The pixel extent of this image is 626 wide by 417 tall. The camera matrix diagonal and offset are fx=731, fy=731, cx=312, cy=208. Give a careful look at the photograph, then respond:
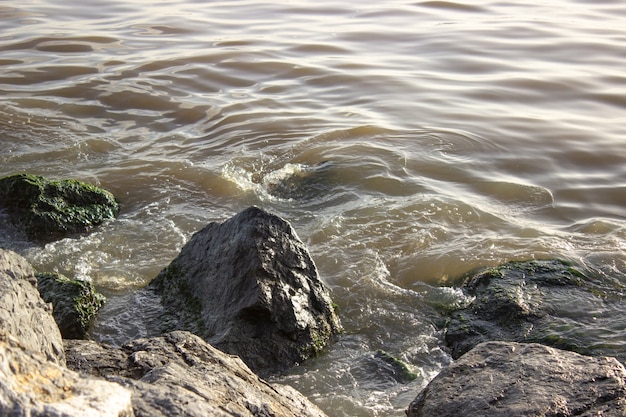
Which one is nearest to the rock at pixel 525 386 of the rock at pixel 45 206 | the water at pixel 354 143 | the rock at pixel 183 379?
the water at pixel 354 143

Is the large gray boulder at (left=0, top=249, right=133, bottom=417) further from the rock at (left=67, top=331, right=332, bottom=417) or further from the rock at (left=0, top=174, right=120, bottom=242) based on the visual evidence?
the rock at (left=0, top=174, right=120, bottom=242)

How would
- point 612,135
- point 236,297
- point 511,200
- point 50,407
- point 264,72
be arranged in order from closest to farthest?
1. point 50,407
2. point 236,297
3. point 511,200
4. point 612,135
5. point 264,72

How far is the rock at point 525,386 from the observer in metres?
3.28

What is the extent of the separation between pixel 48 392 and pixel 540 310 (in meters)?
3.44

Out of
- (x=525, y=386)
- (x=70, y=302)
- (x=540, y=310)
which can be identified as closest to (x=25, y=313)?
(x=70, y=302)

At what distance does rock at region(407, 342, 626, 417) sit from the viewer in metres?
3.28

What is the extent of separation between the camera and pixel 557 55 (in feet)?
37.4

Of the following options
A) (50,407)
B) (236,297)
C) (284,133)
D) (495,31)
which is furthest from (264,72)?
(50,407)

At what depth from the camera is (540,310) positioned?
15.5 ft

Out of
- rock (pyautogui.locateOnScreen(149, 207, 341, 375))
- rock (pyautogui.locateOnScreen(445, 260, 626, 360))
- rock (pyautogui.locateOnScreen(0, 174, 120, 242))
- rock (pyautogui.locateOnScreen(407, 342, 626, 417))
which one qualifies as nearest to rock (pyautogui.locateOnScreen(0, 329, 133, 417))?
rock (pyautogui.locateOnScreen(407, 342, 626, 417))

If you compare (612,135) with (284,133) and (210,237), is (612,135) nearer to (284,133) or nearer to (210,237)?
(284,133)

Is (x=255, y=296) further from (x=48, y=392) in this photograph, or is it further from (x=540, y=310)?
(x=48, y=392)

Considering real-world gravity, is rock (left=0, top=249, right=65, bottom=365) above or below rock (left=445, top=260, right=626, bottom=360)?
above

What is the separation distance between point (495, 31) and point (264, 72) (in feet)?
14.6
